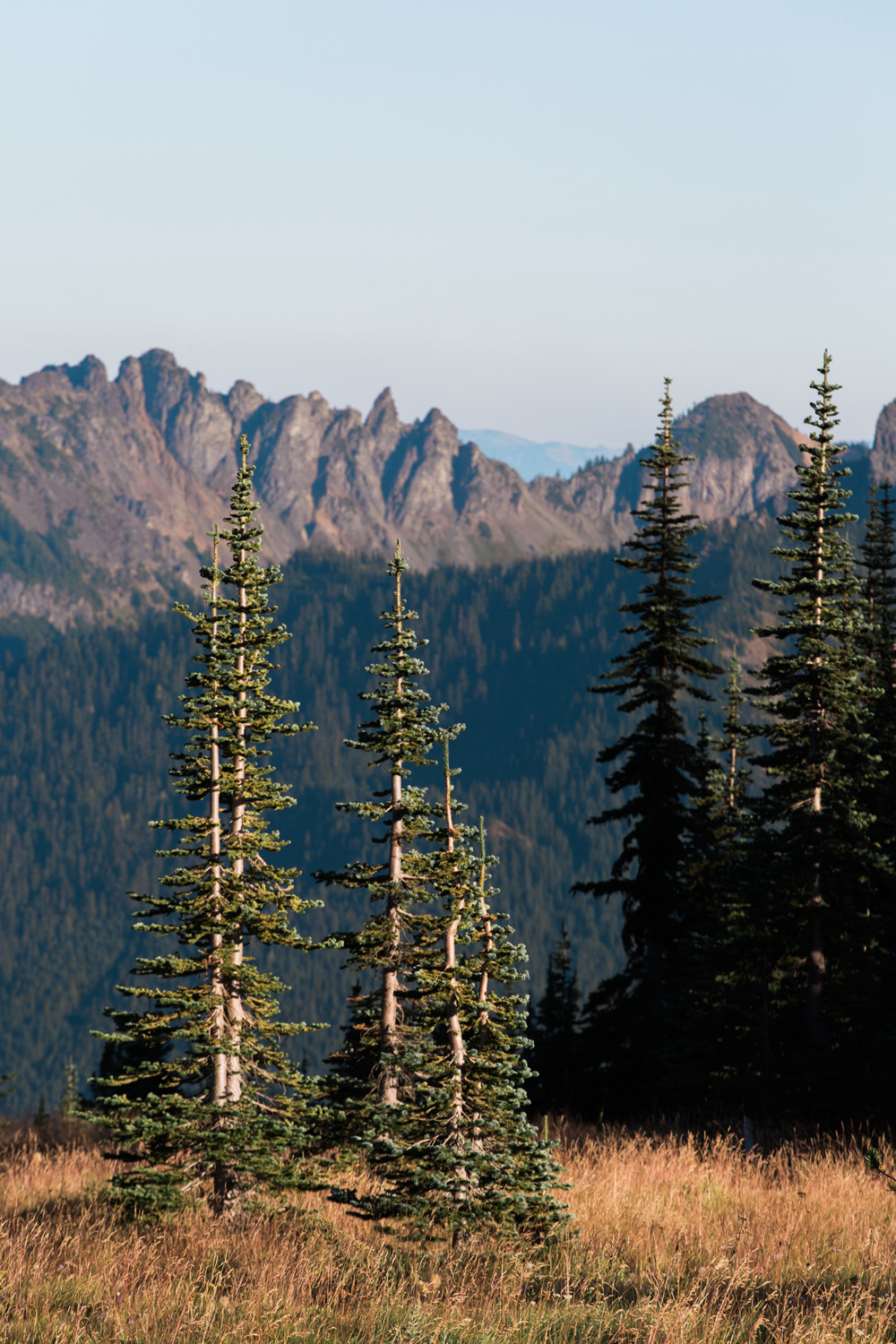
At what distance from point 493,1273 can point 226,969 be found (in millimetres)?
5701

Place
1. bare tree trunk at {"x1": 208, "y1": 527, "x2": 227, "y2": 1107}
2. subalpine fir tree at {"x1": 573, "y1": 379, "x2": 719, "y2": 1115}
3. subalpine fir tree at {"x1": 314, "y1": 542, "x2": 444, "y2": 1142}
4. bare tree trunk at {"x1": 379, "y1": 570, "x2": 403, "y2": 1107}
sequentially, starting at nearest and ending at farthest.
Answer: bare tree trunk at {"x1": 208, "y1": 527, "x2": 227, "y2": 1107}
subalpine fir tree at {"x1": 314, "y1": 542, "x2": 444, "y2": 1142}
bare tree trunk at {"x1": 379, "y1": 570, "x2": 403, "y2": 1107}
subalpine fir tree at {"x1": 573, "y1": 379, "x2": 719, "y2": 1115}

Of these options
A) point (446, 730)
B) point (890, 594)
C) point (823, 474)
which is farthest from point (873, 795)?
point (890, 594)

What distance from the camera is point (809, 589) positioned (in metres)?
23.2

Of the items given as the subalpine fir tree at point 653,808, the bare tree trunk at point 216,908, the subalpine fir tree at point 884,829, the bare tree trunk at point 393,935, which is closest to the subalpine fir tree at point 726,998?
the subalpine fir tree at point 653,808

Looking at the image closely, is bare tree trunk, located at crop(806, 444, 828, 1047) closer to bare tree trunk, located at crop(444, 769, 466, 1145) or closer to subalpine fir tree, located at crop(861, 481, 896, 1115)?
subalpine fir tree, located at crop(861, 481, 896, 1115)

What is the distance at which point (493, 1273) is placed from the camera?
27.3 ft

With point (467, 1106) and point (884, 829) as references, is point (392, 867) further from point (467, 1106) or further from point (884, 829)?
point (884, 829)

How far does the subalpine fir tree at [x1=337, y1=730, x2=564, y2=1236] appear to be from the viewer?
950 cm

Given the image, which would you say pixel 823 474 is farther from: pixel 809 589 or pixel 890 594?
pixel 890 594

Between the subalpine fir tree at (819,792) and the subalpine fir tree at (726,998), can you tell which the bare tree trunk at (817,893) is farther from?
the subalpine fir tree at (726,998)

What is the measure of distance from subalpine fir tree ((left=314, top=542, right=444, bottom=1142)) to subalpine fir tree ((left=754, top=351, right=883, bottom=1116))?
882 centimetres

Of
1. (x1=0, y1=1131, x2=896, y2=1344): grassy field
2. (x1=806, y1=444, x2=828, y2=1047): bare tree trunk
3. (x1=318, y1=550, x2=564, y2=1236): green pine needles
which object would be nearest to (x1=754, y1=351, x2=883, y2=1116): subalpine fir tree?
(x1=806, y1=444, x2=828, y2=1047): bare tree trunk

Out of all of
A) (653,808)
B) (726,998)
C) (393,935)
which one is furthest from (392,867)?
(653,808)

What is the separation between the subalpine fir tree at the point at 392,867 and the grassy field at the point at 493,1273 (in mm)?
4046
